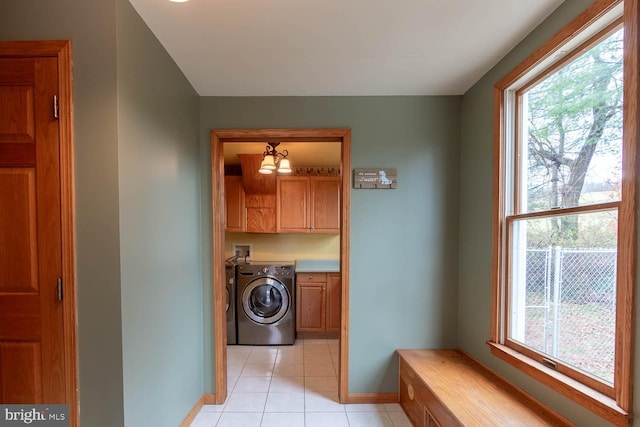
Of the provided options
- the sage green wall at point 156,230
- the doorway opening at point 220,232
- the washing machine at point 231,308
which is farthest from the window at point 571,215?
the washing machine at point 231,308

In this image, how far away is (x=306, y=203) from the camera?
3641mm

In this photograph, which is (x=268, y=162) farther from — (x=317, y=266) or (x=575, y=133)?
(x=575, y=133)

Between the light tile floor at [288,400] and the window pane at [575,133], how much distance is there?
5.88 feet

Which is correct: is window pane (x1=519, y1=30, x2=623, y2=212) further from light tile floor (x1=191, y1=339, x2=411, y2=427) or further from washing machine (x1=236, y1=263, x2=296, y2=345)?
washing machine (x1=236, y1=263, x2=296, y2=345)

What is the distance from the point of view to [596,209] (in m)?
1.09

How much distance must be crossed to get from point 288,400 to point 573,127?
2530 millimetres

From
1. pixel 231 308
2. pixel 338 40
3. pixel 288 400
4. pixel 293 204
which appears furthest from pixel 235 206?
pixel 338 40

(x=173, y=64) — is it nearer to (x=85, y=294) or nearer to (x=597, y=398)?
(x=85, y=294)

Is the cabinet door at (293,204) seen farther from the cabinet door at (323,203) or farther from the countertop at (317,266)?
the countertop at (317,266)

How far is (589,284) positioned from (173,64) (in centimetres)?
245

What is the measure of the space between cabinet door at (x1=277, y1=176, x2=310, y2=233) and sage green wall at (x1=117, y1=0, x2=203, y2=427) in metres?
1.72

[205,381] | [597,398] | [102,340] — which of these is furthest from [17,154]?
[597,398]

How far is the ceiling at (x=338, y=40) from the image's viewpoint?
1.23 meters

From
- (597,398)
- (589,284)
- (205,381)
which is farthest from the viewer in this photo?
(205,381)
